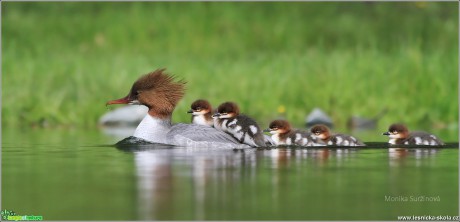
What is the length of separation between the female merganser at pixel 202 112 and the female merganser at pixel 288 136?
0.70 meters

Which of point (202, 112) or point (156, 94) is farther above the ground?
point (156, 94)

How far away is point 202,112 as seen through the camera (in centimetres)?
1037

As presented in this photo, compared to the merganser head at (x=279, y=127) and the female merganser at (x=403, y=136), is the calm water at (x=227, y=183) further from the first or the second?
the merganser head at (x=279, y=127)

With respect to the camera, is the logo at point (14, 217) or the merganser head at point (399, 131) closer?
the logo at point (14, 217)

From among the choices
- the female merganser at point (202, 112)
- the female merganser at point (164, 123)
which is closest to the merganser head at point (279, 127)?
the female merganser at point (202, 112)

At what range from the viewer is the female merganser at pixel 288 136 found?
1017 centimetres

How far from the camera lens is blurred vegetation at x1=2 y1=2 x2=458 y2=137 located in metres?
14.3

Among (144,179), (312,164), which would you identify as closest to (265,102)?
(312,164)

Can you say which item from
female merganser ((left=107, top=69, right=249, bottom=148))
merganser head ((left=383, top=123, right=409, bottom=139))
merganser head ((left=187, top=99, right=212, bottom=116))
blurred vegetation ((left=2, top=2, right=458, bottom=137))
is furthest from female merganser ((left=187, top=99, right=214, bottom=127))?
blurred vegetation ((left=2, top=2, right=458, bottom=137))

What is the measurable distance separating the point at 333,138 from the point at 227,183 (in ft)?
12.6

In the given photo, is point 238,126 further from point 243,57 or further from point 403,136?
point 243,57

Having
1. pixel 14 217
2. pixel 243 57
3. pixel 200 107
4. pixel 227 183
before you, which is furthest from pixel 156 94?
pixel 243 57

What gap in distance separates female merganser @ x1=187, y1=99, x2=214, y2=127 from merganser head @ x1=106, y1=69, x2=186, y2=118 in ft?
1.85

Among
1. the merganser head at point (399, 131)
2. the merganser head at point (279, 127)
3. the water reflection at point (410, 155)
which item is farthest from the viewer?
the merganser head at point (279, 127)
